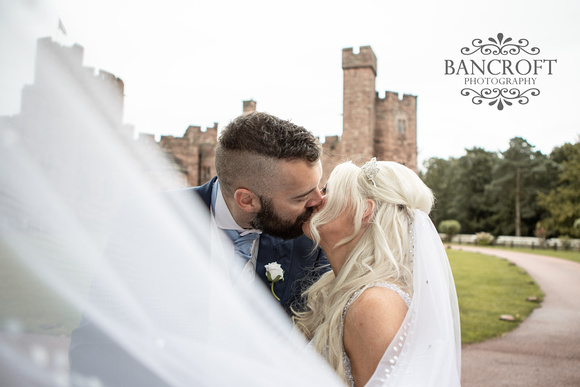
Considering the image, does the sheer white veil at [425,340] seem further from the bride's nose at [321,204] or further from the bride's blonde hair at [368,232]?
the bride's nose at [321,204]

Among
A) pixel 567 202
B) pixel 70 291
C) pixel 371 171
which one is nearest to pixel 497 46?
pixel 371 171

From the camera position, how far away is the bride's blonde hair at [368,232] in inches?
106

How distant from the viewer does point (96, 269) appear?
111 inches

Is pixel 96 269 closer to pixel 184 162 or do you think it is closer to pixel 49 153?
pixel 49 153

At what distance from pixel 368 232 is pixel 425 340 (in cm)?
84

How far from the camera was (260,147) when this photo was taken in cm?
316

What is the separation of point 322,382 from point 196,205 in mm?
1661

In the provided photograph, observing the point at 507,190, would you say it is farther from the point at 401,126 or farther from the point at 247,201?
the point at 247,201

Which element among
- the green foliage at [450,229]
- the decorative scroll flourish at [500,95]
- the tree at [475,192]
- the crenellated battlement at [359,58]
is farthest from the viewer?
the tree at [475,192]

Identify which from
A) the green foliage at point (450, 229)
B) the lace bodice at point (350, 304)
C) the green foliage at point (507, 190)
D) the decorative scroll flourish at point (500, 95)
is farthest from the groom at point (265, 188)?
the green foliage at point (507, 190)

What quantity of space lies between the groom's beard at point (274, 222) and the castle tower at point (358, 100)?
19.7 m

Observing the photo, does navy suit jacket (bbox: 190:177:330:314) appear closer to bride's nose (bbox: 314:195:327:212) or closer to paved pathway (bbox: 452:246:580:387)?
bride's nose (bbox: 314:195:327:212)

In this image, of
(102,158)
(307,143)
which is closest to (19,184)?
(102,158)

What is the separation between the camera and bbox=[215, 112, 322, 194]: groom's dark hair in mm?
3125
